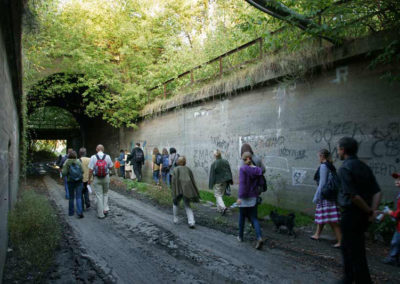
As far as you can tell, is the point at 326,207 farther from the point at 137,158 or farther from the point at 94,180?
the point at 137,158

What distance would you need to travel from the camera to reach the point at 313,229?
6.13m

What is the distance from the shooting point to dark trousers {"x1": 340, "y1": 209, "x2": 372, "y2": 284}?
3098 mm

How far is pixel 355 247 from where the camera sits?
10.3 ft

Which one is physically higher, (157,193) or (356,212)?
(356,212)

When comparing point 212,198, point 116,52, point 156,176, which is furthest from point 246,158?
point 116,52

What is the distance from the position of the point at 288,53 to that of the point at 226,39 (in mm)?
6400

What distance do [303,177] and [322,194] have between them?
219 centimetres

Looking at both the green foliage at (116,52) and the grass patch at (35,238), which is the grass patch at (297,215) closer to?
the grass patch at (35,238)

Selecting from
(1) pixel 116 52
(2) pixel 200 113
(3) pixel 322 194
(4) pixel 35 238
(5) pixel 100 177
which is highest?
(1) pixel 116 52

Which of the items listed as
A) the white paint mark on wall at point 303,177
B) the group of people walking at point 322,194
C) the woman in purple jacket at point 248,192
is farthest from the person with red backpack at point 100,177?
the white paint mark on wall at point 303,177

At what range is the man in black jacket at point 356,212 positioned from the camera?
3098 mm

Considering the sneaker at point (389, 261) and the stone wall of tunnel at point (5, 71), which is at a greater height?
the stone wall of tunnel at point (5, 71)

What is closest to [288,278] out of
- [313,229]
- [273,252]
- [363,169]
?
[273,252]

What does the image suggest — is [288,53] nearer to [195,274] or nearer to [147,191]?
[195,274]
